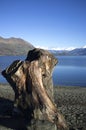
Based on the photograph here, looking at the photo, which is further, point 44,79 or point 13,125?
point 44,79

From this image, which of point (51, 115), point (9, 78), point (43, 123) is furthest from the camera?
point (9, 78)

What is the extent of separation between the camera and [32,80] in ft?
46.2

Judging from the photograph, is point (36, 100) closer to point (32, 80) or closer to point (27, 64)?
point (32, 80)

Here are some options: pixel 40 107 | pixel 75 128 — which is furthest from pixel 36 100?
pixel 75 128

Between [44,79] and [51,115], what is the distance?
2194 mm

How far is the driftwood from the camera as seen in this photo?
44.4 ft

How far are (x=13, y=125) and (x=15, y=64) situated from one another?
10.9 ft

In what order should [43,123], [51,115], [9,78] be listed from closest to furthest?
[43,123]
[51,115]
[9,78]

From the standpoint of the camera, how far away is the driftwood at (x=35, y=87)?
13527mm

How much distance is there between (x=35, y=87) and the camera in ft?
46.0

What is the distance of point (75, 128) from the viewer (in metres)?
13.7

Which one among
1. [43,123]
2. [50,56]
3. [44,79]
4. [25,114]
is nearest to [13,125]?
[25,114]

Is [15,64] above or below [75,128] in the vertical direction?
above

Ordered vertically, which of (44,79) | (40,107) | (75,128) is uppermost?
(44,79)
